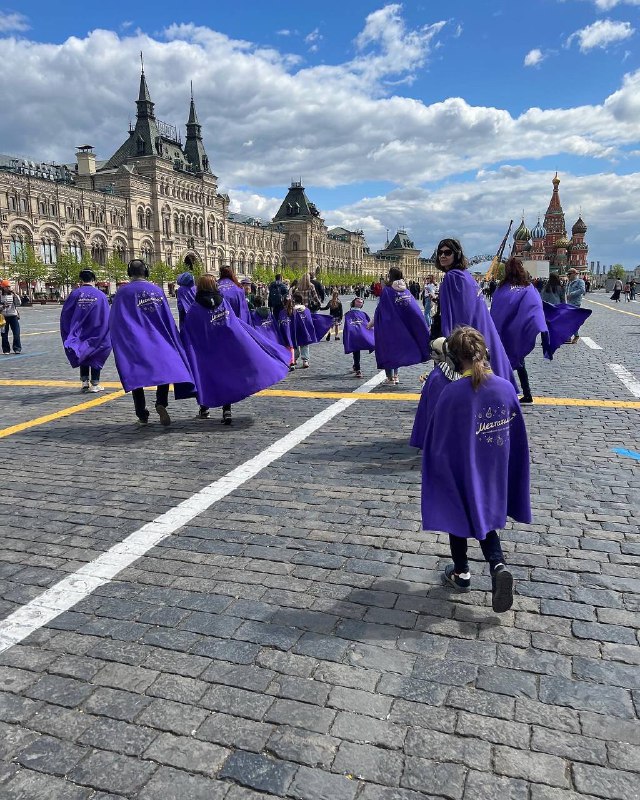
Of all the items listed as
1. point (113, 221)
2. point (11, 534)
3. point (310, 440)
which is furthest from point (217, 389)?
point (113, 221)

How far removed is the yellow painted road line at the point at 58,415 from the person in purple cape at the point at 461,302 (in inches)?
214

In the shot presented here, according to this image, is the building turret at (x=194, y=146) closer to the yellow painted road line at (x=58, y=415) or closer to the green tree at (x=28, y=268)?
the green tree at (x=28, y=268)

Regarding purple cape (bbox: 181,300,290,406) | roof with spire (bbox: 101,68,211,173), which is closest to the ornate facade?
roof with spire (bbox: 101,68,211,173)

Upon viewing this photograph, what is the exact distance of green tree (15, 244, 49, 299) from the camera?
52.9m

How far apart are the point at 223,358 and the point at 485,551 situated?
4.99 m

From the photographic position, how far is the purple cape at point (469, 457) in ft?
10.5

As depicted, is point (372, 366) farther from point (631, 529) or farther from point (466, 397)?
point (466, 397)

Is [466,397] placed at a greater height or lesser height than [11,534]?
greater

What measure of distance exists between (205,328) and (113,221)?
246ft

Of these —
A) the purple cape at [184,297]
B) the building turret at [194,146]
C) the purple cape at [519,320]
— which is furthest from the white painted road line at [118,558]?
the building turret at [194,146]

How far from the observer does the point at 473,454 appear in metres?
3.22

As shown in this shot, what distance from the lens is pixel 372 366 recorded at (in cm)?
1277

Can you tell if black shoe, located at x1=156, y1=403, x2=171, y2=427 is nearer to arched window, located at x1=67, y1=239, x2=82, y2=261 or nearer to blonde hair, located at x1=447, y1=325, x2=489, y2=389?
blonde hair, located at x1=447, y1=325, x2=489, y2=389

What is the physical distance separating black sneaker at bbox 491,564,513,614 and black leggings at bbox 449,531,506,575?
0.08m
